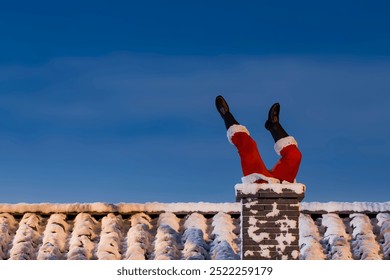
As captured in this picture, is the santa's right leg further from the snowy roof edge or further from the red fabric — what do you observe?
the snowy roof edge

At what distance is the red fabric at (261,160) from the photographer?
14.7 m

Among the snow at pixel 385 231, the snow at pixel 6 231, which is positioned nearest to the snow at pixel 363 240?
the snow at pixel 385 231

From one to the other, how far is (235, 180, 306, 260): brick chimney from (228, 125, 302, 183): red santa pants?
1.21 feet

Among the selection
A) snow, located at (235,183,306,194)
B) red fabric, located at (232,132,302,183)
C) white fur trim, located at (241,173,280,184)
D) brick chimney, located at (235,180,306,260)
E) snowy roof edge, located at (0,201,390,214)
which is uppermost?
snowy roof edge, located at (0,201,390,214)

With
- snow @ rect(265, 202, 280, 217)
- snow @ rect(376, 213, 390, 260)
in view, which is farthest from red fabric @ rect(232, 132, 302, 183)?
snow @ rect(376, 213, 390, 260)

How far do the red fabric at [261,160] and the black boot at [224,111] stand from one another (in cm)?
30

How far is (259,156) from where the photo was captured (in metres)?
14.9

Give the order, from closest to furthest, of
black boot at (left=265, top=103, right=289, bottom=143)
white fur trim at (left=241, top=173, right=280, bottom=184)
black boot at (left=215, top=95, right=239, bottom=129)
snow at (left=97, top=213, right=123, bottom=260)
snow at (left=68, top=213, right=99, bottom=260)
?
white fur trim at (left=241, top=173, right=280, bottom=184) → black boot at (left=265, top=103, right=289, bottom=143) → black boot at (left=215, top=95, right=239, bottom=129) → snow at (left=97, top=213, right=123, bottom=260) → snow at (left=68, top=213, right=99, bottom=260)

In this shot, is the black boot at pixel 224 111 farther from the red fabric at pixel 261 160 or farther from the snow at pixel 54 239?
the snow at pixel 54 239

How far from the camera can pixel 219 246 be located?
51.6 ft

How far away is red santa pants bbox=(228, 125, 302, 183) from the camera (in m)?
14.7

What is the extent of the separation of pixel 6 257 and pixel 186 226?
286cm

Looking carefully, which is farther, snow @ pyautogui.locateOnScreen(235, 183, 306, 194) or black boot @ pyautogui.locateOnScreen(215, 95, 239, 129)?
black boot @ pyautogui.locateOnScreen(215, 95, 239, 129)
